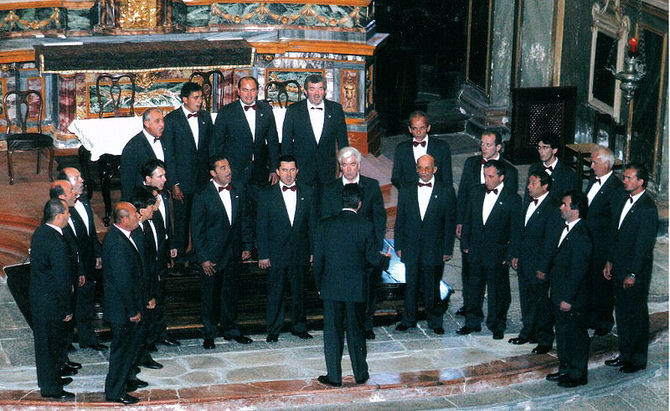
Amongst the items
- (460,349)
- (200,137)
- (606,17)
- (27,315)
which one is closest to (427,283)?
(460,349)

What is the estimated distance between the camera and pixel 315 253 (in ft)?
30.6

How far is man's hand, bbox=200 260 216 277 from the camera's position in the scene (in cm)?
1002

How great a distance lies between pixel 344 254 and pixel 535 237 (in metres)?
1.64

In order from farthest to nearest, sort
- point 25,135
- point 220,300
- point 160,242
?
→ point 25,135 < point 220,300 < point 160,242

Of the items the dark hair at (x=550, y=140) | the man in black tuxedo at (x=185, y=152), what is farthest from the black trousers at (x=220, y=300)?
the dark hair at (x=550, y=140)

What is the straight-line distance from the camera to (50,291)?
8.93 meters

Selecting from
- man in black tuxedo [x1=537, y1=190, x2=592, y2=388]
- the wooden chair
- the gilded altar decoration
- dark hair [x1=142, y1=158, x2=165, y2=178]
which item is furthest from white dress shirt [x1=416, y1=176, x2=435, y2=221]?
the gilded altar decoration

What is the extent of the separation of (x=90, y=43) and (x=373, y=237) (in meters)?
6.26

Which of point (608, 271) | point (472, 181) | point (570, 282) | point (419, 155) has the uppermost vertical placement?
point (419, 155)

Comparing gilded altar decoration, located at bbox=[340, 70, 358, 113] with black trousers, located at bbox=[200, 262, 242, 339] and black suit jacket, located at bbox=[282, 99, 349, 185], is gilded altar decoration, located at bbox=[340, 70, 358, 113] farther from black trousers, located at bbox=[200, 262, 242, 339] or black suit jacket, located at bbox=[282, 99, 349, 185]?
black trousers, located at bbox=[200, 262, 242, 339]

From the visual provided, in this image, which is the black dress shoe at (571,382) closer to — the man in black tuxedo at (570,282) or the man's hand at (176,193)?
the man in black tuxedo at (570,282)

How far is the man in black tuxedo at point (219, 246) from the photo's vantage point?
32.9 feet

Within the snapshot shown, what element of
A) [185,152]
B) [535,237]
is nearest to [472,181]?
[535,237]

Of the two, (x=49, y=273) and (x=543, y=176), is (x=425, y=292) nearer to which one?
(x=543, y=176)
